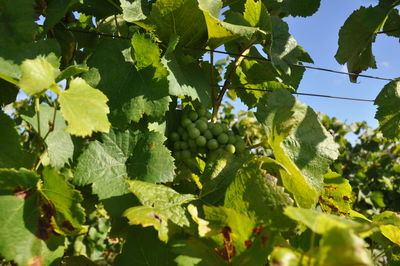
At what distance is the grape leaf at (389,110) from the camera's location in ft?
5.22

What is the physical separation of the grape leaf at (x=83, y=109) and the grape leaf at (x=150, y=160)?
0.67ft

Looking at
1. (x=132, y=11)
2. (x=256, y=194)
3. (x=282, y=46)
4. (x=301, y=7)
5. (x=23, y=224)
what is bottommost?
(x=23, y=224)

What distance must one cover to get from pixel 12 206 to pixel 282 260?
0.63 metres

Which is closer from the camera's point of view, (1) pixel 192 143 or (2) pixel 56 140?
→ (2) pixel 56 140

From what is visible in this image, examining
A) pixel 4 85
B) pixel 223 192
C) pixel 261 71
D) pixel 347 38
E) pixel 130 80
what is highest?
pixel 347 38

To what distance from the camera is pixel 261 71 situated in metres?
1.44

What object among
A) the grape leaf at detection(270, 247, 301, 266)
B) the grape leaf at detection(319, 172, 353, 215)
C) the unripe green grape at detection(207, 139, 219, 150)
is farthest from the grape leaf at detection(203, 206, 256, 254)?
the grape leaf at detection(319, 172, 353, 215)

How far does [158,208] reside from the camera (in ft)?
2.81

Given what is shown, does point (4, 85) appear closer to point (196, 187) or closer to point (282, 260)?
point (196, 187)

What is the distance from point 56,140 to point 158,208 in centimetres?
42

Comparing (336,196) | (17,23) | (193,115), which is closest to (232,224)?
(193,115)

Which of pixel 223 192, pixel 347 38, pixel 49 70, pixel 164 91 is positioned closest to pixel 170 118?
pixel 164 91

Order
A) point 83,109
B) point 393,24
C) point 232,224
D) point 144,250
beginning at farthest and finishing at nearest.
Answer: point 393,24 → point 144,250 → point 83,109 → point 232,224

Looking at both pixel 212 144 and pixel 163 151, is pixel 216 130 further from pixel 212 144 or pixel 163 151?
pixel 163 151
